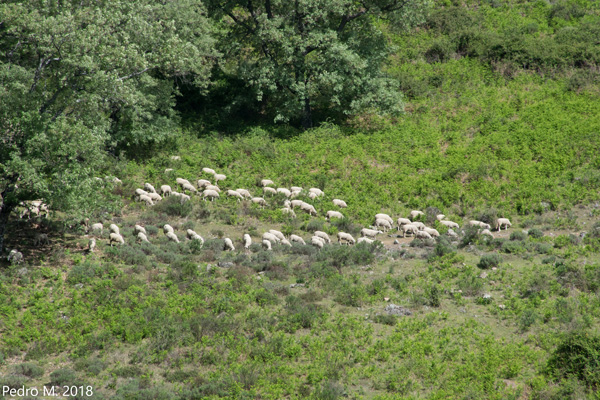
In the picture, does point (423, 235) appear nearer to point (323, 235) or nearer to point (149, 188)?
point (323, 235)

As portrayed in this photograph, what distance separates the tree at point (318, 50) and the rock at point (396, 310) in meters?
15.3

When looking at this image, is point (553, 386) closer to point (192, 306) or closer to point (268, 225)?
point (192, 306)

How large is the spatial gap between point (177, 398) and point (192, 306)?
13.0 feet

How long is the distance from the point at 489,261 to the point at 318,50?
1637 centimetres

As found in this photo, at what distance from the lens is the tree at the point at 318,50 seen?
2939 centimetres

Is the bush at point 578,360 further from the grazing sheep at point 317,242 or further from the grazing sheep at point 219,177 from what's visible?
the grazing sheep at point 219,177

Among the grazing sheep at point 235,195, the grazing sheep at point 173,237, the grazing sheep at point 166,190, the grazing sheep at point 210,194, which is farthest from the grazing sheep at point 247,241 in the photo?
the grazing sheep at point 166,190

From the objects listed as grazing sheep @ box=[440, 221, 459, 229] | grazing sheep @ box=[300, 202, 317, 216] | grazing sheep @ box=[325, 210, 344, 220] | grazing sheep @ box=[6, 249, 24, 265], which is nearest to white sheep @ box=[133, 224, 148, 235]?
grazing sheep @ box=[6, 249, 24, 265]

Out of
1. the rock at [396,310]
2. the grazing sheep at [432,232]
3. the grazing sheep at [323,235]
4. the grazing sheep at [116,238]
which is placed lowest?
the grazing sheep at [323,235]

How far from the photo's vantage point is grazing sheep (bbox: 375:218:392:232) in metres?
23.3

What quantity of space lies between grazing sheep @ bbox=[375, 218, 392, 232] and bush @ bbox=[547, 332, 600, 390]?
10.2 meters

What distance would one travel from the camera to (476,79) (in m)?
34.2

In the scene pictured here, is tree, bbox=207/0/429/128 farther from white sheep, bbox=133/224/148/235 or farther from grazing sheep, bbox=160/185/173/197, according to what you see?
white sheep, bbox=133/224/148/235

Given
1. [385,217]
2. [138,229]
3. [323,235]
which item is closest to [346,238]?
[323,235]
